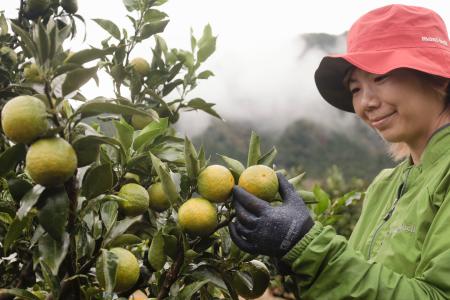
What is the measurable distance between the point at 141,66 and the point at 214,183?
18.1 inches

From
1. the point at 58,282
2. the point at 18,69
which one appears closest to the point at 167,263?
the point at 58,282

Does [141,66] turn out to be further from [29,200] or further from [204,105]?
[29,200]

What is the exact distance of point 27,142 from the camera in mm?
805

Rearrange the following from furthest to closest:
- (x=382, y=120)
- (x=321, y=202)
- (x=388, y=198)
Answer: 1. (x=321, y=202)
2. (x=388, y=198)
3. (x=382, y=120)

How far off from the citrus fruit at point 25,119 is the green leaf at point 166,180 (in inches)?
8.1

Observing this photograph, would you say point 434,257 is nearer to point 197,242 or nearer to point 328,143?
point 197,242

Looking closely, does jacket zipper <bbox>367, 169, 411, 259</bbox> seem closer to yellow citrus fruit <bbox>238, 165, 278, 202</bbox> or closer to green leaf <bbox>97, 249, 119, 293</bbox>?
yellow citrus fruit <bbox>238, 165, 278, 202</bbox>

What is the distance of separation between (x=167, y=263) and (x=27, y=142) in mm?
401

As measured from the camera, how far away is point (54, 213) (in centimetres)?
78

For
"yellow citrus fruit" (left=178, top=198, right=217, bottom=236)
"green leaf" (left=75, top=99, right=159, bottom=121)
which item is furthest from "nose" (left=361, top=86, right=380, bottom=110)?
"green leaf" (left=75, top=99, right=159, bottom=121)

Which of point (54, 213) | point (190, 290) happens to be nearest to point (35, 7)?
point (54, 213)

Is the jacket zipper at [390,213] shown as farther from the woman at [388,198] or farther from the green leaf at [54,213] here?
the green leaf at [54,213]

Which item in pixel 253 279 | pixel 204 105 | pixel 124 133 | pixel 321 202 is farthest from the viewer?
pixel 321 202

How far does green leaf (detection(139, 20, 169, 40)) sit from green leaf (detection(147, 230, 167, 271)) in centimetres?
54
